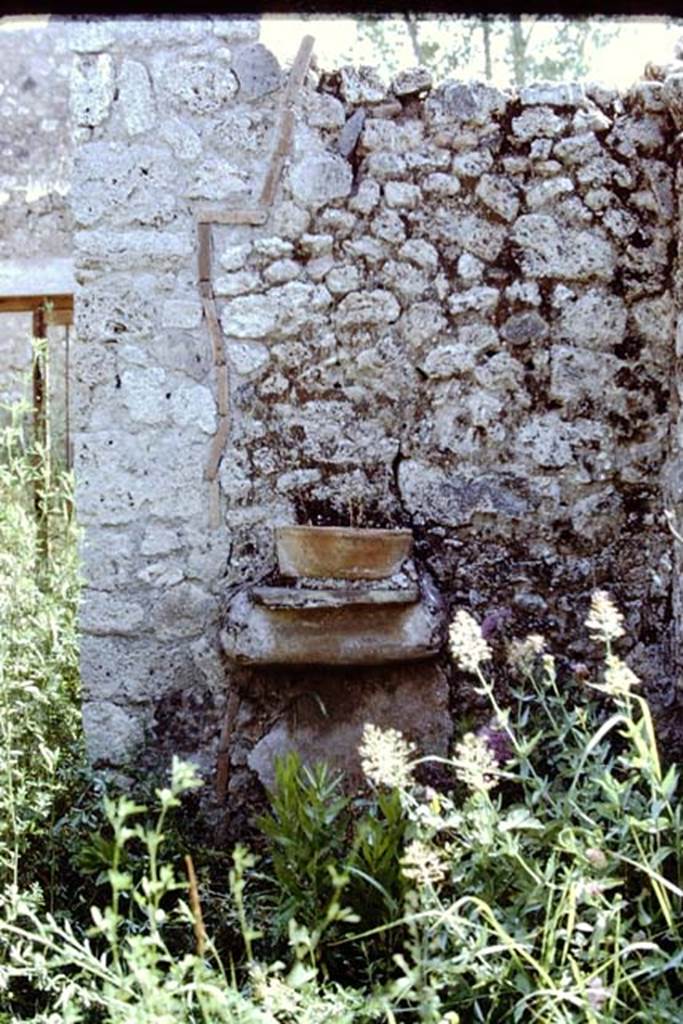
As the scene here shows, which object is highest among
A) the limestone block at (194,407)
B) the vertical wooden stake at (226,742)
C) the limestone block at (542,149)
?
the limestone block at (542,149)

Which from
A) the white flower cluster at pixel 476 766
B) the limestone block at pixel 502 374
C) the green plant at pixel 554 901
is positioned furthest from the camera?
the limestone block at pixel 502 374

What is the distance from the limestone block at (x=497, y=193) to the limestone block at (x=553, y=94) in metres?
0.26

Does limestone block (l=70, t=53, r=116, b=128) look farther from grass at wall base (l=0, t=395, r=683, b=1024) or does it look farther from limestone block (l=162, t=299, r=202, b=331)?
grass at wall base (l=0, t=395, r=683, b=1024)

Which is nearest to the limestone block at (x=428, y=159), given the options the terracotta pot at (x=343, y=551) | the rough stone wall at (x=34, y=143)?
the terracotta pot at (x=343, y=551)

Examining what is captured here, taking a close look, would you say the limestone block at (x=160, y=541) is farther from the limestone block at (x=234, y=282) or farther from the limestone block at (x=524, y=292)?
the limestone block at (x=524, y=292)

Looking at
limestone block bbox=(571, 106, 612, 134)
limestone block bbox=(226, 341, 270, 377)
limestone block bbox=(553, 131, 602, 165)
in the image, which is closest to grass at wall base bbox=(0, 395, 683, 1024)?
limestone block bbox=(226, 341, 270, 377)

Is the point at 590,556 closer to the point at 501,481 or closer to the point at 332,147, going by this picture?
the point at 501,481

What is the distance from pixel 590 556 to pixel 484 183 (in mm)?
1240

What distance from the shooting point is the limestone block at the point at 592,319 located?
3555 mm

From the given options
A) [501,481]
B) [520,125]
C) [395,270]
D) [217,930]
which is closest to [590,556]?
[501,481]

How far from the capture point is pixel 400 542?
347cm

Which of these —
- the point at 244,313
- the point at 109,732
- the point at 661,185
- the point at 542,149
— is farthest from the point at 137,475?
the point at 661,185

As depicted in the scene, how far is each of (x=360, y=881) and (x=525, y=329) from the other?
5.89 ft

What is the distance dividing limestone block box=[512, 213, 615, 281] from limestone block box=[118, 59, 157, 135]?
120 centimetres
